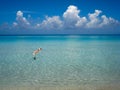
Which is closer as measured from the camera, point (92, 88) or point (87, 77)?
point (92, 88)

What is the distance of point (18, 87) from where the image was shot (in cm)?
1004

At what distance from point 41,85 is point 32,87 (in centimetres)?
50

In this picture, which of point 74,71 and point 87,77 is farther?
point 74,71

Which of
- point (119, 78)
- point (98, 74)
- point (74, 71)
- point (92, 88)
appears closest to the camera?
point (92, 88)

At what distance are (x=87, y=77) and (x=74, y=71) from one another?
1.66 metres

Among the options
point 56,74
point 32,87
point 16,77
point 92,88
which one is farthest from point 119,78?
point 16,77

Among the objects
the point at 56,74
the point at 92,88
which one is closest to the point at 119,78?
the point at 92,88

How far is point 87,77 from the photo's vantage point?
11.8 meters

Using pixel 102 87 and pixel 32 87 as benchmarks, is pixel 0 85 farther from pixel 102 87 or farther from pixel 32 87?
pixel 102 87

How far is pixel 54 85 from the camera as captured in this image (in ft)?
33.7

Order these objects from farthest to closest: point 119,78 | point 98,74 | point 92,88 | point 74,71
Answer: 1. point 74,71
2. point 98,74
3. point 119,78
4. point 92,88

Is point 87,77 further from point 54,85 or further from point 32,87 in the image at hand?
point 32,87

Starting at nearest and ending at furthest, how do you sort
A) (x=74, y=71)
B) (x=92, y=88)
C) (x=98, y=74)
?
1. (x=92, y=88)
2. (x=98, y=74)
3. (x=74, y=71)

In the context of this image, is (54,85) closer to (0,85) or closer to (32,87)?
(32,87)
